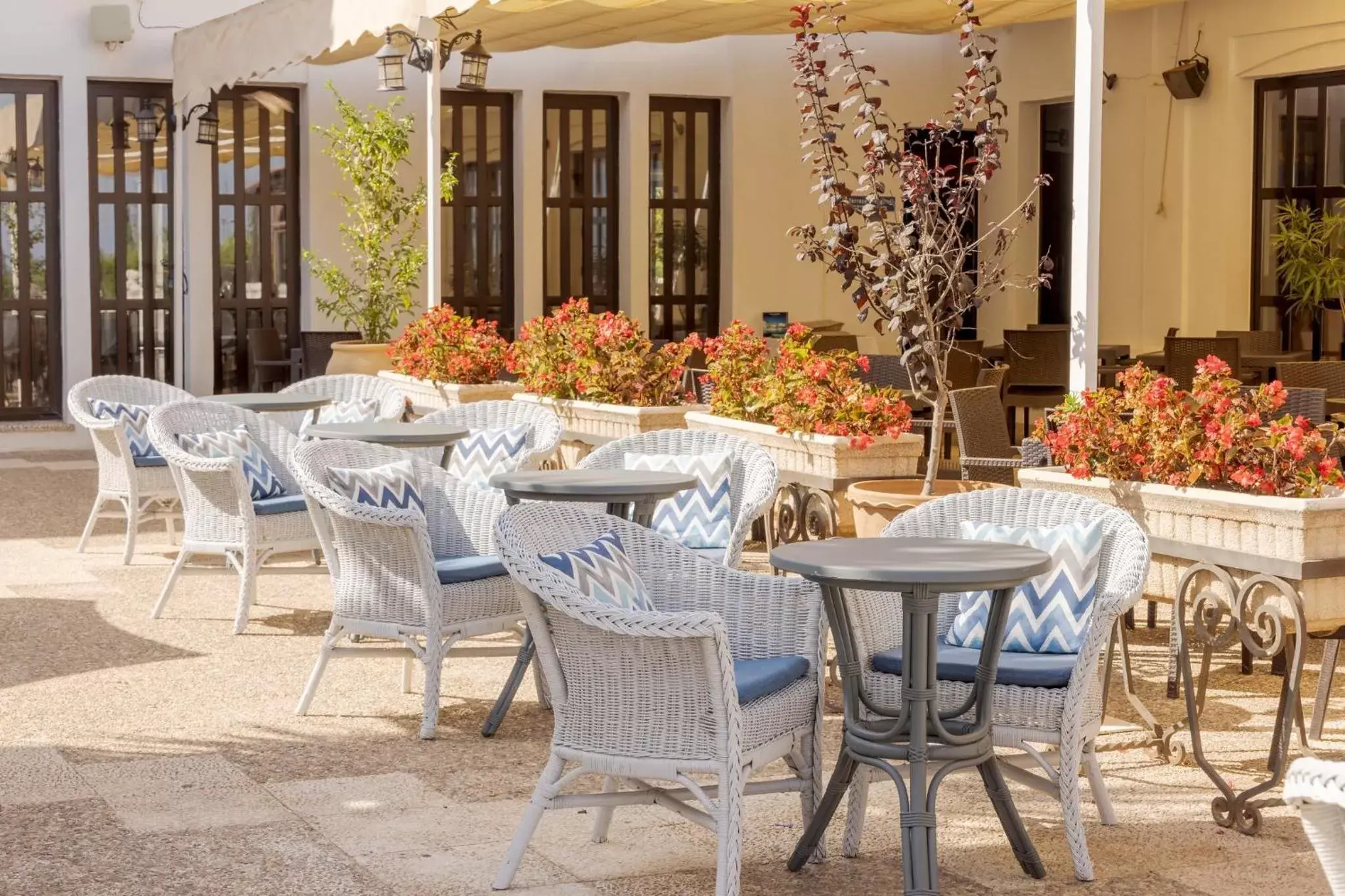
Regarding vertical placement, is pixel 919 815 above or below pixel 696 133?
below

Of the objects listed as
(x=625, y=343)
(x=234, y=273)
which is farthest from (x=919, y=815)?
(x=234, y=273)

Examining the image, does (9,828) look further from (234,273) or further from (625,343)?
(234,273)

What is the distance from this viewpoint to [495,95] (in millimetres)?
14570

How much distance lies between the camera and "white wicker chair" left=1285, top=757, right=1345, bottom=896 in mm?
2205

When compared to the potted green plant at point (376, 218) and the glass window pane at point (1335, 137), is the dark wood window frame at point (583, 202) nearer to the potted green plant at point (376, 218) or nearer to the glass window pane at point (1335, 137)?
the potted green plant at point (376, 218)

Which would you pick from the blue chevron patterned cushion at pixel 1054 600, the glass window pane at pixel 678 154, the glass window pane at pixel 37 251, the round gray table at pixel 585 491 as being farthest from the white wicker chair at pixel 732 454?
the glass window pane at pixel 678 154

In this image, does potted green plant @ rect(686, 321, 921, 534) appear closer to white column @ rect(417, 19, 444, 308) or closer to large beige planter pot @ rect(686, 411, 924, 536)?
large beige planter pot @ rect(686, 411, 924, 536)

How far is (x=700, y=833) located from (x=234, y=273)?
10816mm

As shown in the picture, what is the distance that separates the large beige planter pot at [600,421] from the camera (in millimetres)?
7934

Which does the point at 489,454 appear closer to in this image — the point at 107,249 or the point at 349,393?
the point at 349,393

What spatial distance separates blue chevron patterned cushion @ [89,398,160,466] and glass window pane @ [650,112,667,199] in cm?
727

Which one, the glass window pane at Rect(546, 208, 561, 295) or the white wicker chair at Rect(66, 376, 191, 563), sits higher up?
the glass window pane at Rect(546, 208, 561, 295)

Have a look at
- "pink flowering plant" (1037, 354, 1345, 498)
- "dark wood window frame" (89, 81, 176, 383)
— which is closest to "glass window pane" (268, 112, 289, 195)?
"dark wood window frame" (89, 81, 176, 383)

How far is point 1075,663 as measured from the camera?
3.96 meters
